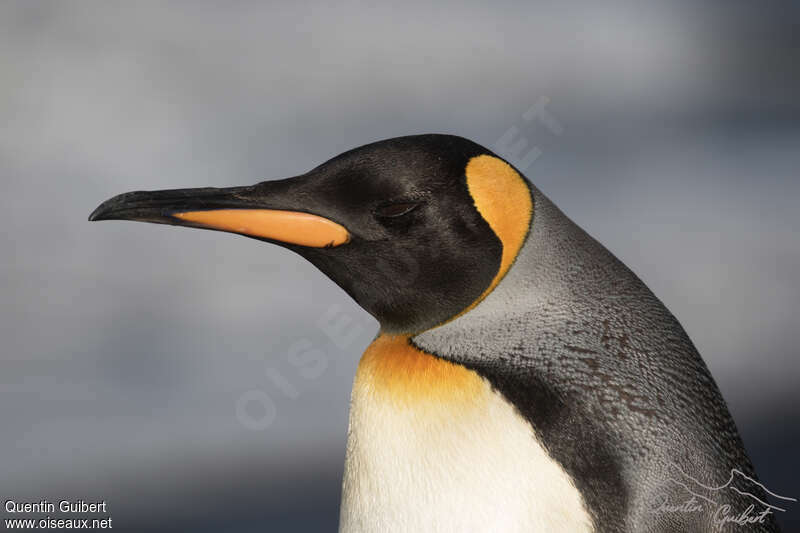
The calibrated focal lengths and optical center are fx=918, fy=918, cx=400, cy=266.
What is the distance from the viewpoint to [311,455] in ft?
13.4

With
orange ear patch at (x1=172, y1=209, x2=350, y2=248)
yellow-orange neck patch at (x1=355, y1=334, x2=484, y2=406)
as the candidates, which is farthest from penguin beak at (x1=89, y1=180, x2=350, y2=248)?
yellow-orange neck patch at (x1=355, y1=334, x2=484, y2=406)

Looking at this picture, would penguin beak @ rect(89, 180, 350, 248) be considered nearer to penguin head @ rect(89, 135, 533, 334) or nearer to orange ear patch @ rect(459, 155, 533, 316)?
penguin head @ rect(89, 135, 533, 334)

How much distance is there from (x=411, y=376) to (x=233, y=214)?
254 millimetres

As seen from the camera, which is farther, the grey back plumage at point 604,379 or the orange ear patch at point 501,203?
the orange ear patch at point 501,203

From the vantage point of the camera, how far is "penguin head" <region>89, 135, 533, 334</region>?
0.95m

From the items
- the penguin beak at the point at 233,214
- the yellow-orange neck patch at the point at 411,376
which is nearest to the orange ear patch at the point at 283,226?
the penguin beak at the point at 233,214

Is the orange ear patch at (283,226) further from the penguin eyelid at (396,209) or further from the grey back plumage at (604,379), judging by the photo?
the grey back plumage at (604,379)

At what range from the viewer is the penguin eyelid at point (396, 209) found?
95 centimetres

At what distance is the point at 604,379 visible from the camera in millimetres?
884

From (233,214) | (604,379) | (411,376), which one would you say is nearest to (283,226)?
(233,214)

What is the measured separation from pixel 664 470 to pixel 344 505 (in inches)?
15.1

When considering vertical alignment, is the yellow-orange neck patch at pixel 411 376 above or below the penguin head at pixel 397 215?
below

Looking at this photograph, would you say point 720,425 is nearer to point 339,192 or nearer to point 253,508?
point 339,192

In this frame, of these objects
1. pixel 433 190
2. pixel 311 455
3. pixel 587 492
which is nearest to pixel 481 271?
pixel 433 190
